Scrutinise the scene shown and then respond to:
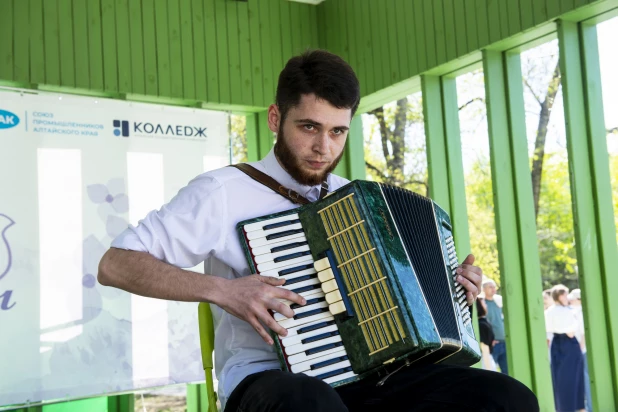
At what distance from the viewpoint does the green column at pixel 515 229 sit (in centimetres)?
385

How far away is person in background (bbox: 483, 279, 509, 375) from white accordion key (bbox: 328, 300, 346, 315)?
296 cm

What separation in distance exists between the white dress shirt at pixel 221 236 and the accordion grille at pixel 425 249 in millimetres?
355

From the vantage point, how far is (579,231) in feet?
11.3

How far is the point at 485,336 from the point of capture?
4.84m

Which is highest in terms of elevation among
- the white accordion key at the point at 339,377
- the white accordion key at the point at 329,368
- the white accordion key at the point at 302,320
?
the white accordion key at the point at 302,320

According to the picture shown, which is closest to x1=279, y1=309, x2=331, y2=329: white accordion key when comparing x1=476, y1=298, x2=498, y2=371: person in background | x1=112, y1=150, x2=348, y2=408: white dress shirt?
x1=112, y1=150, x2=348, y2=408: white dress shirt

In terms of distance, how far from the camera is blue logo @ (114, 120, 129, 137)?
433cm

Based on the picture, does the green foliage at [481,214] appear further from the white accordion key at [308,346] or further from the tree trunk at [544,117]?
the white accordion key at [308,346]

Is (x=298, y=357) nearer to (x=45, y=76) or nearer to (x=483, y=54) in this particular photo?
(x=483, y=54)

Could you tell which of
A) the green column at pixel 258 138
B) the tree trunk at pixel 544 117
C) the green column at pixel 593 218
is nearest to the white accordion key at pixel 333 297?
the green column at pixel 593 218

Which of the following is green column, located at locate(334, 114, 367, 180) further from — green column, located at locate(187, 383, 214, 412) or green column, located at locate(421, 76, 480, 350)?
green column, located at locate(187, 383, 214, 412)

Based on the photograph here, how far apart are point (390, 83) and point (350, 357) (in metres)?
3.10

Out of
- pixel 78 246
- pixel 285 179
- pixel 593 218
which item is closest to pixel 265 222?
pixel 285 179

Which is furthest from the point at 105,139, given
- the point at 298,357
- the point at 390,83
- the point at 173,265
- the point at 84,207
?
→ the point at 298,357
